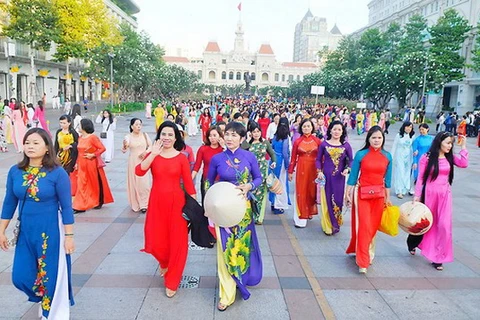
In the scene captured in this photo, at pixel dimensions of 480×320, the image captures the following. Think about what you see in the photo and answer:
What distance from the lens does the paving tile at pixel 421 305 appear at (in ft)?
12.3

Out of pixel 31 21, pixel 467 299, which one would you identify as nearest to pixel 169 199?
pixel 467 299

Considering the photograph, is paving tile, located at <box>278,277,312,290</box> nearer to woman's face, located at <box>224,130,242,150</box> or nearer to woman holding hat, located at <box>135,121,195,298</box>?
woman holding hat, located at <box>135,121,195,298</box>

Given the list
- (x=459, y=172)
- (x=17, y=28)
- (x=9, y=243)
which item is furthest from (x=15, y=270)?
(x=17, y=28)

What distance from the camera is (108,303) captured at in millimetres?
3787

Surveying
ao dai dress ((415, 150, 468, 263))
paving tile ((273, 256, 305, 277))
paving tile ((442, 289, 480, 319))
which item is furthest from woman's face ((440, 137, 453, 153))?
paving tile ((273, 256, 305, 277))

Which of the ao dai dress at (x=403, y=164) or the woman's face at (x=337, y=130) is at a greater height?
the woman's face at (x=337, y=130)

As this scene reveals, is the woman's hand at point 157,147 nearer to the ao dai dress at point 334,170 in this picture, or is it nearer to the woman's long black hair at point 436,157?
the ao dai dress at point 334,170

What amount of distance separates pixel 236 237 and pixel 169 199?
697 millimetres

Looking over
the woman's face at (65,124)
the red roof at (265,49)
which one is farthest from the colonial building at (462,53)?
the red roof at (265,49)

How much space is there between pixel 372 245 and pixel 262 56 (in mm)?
118811

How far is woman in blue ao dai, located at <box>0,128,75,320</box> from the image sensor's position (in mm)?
3041

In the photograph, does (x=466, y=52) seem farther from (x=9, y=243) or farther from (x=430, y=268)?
(x=9, y=243)

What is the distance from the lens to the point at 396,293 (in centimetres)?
416

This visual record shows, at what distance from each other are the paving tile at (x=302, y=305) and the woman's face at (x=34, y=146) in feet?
7.88
